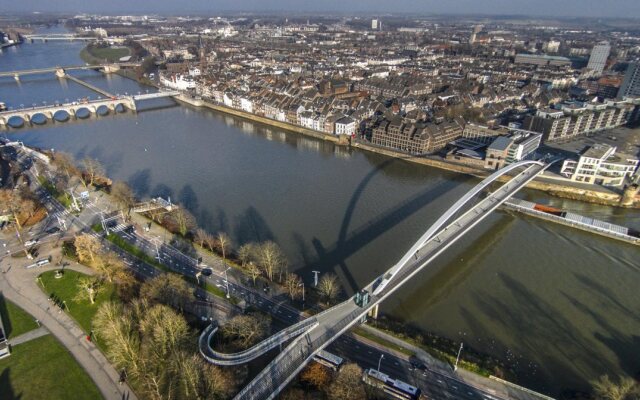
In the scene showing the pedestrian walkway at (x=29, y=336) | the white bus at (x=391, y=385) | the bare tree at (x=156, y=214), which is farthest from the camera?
the bare tree at (x=156, y=214)

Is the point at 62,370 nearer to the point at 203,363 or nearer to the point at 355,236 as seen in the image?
the point at 203,363

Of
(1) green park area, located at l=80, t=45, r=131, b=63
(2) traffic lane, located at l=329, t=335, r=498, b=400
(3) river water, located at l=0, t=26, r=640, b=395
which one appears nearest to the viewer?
(2) traffic lane, located at l=329, t=335, r=498, b=400

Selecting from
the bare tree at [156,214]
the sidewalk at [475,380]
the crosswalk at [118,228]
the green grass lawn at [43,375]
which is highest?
the green grass lawn at [43,375]

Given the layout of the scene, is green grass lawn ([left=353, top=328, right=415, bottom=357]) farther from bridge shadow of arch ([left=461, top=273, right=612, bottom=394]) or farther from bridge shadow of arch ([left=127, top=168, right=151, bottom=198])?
bridge shadow of arch ([left=127, top=168, right=151, bottom=198])

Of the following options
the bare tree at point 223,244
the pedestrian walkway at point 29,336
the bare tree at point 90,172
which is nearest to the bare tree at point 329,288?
the bare tree at point 223,244

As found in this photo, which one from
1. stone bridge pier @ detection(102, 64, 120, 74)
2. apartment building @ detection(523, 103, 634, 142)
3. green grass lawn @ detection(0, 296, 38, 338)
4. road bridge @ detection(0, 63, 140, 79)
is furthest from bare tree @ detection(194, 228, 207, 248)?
stone bridge pier @ detection(102, 64, 120, 74)

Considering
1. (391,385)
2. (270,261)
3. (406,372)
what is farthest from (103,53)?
(391,385)

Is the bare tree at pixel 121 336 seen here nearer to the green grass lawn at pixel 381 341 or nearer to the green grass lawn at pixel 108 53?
the green grass lawn at pixel 381 341
